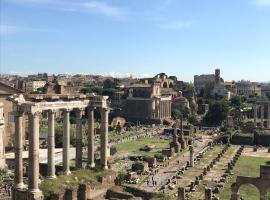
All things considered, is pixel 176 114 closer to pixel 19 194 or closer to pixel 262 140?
pixel 262 140

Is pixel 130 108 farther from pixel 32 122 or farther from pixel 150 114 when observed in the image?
pixel 32 122

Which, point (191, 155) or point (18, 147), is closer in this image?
point (18, 147)

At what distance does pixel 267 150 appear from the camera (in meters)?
58.1

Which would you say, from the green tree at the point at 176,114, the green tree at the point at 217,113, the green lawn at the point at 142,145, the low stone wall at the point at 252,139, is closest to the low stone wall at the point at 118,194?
the green lawn at the point at 142,145

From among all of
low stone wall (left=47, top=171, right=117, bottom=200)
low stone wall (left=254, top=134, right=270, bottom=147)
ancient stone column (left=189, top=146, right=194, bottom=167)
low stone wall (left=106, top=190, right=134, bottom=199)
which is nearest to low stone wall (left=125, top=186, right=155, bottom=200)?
low stone wall (left=106, top=190, right=134, bottom=199)

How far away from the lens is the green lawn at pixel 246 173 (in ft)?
104

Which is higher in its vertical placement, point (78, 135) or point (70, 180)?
point (78, 135)

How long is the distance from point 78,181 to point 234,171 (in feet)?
68.2

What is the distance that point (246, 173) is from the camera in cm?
4109

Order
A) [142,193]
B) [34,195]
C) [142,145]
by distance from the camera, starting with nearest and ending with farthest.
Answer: [34,195] → [142,193] → [142,145]

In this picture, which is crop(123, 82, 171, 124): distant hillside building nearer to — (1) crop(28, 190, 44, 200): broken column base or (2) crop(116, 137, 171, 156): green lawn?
(2) crop(116, 137, 171, 156): green lawn

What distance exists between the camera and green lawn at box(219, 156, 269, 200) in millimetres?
31703

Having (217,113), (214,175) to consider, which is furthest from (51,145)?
(217,113)

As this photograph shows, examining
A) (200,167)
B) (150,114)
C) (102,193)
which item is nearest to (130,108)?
(150,114)
